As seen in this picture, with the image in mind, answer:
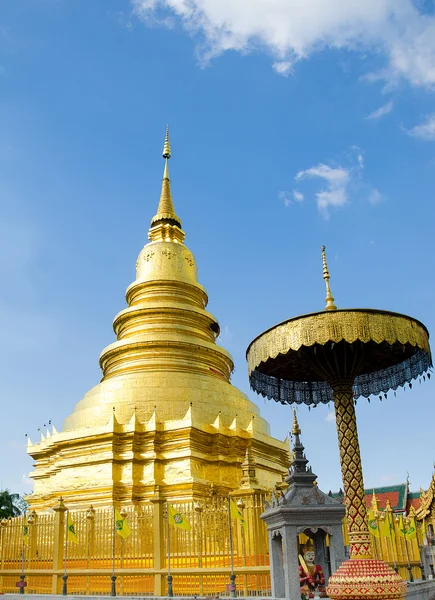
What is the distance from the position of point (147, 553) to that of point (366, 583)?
820 centimetres

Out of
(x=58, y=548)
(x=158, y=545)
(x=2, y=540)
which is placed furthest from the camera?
(x=2, y=540)

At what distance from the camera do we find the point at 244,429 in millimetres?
22609

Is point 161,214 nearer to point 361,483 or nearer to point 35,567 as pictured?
point 35,567

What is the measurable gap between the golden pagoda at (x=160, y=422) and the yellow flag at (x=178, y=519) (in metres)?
2.94

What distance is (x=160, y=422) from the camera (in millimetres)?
21297

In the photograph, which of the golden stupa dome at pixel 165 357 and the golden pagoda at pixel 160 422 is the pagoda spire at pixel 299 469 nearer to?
the golden pagoda at pixel 160 422

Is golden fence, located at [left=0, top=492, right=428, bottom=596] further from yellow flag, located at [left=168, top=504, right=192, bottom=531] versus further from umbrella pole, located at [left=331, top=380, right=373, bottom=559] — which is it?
umbrella pole, located at [left=331, top=380, right=373, bottom=559]

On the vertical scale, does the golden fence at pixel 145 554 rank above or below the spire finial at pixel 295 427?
below

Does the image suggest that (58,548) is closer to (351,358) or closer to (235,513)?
(235,513)

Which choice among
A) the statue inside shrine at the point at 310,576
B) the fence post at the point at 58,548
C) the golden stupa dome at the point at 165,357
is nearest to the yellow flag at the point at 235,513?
Result: the statue inside shrine at the point at 310,576

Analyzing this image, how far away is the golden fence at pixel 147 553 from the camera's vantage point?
1312cm

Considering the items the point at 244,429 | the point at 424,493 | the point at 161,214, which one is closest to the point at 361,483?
the point at 244,429

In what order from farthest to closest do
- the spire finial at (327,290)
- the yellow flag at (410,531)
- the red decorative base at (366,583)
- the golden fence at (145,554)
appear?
the yellow flag at (410,531)
the golden fence at (145,554)
the spire finial at (327,290)
the red decorative base at (366,583)

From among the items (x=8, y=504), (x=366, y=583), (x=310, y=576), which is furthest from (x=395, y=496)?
(x=366, y=583)
